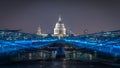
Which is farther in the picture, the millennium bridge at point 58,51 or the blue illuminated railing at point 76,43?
the blue illuminated railing at point 76,43

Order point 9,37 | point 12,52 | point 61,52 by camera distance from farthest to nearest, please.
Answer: point 9,37, point 61,52, point 12,52

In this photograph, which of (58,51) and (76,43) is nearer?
(58,51)

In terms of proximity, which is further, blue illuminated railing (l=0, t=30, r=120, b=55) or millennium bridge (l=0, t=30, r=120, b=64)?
blue illuminated railing (l=0, t=30, r=120, b=55)

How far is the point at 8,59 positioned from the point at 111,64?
47.3 ft

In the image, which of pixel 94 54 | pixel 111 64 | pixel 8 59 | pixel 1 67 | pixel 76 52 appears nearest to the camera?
pixel 1 67

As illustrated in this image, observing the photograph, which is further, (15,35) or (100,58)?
Result: (15,35)

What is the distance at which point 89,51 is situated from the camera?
78.7 metres

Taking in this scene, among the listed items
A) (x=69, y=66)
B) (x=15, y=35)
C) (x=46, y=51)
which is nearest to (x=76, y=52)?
(x=46, y=51)

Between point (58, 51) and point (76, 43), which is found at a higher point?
point (76, 43)

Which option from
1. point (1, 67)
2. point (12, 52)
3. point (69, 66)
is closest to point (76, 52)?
point (12, 52)

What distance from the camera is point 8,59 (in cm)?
6112

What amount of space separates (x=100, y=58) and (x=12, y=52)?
1367 centimetres

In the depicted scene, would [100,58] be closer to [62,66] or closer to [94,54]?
[94,54]

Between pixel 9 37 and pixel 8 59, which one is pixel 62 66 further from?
pixel 9 37
